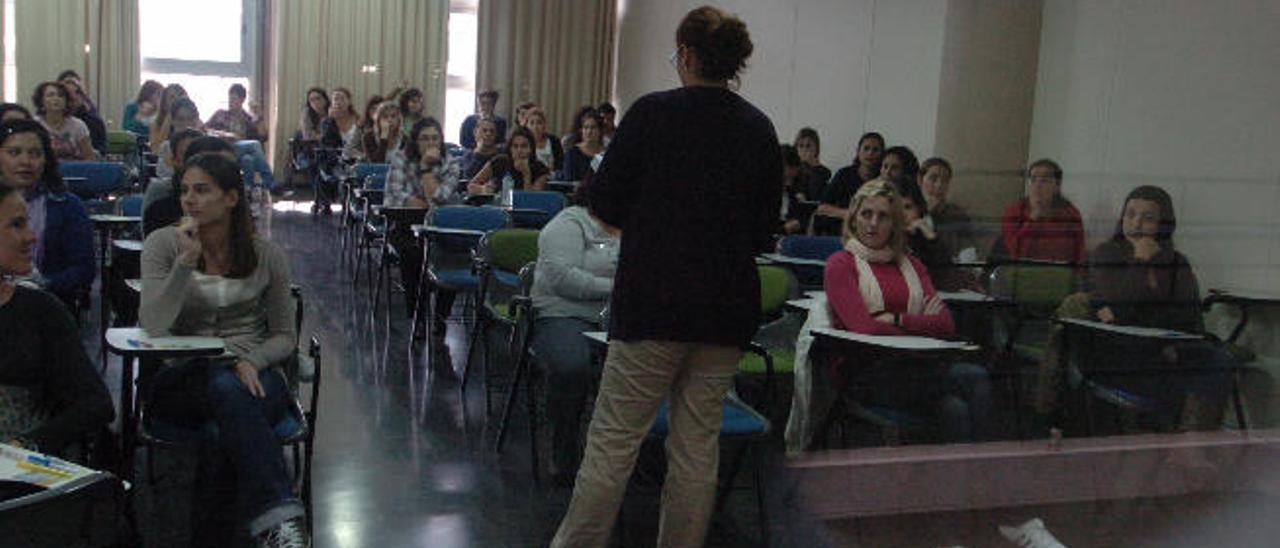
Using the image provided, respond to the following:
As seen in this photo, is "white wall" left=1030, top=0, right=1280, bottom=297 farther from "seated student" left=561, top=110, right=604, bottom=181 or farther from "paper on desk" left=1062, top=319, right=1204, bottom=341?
"seated student" left=561, top=110, right=604, bottom=181

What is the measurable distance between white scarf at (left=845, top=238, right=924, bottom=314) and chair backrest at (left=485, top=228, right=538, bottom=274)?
71.3 inches

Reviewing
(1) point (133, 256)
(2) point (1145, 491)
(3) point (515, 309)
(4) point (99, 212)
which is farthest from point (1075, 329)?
(4) point (99, 212)

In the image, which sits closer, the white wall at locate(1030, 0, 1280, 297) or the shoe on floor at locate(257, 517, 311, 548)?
the shoe on floor at locate(257, 517, 311, 548)

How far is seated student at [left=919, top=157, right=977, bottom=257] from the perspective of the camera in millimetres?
5438

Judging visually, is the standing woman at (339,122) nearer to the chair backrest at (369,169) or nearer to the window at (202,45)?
the window at (202,45)

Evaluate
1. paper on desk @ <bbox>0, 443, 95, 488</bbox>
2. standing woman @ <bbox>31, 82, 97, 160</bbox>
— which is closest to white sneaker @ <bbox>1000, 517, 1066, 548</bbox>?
paper on desk @ <bbox>0, 443, 95, 488</bbox>

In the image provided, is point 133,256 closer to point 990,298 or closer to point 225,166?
point 225,166

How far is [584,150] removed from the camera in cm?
941

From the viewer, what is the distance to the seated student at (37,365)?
293 cm

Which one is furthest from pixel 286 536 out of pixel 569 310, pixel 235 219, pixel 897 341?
pixel 897 341

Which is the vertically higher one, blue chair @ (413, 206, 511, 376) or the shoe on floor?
blue chair @ (413, 206, 511, 376)

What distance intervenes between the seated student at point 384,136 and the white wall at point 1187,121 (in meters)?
5.54

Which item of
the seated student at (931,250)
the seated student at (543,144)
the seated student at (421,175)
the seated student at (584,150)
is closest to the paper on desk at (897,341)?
the seated student at (931,250)

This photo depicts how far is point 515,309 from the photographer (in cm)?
496
